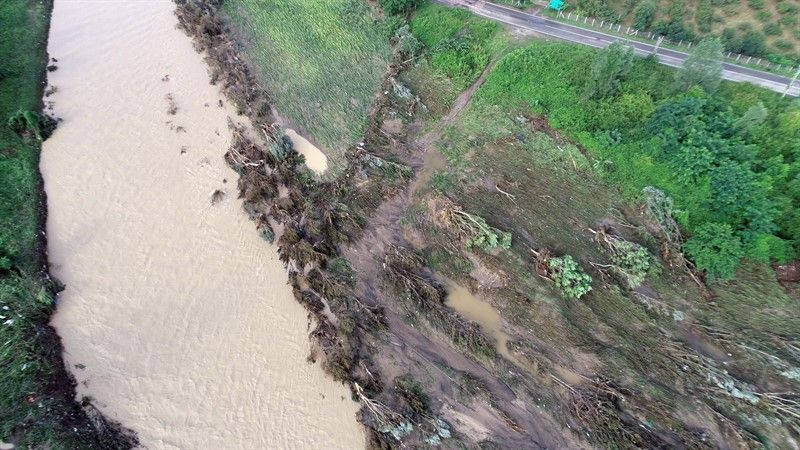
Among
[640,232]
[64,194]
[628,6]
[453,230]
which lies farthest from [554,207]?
[64,194]

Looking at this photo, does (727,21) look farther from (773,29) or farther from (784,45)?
(784,45)

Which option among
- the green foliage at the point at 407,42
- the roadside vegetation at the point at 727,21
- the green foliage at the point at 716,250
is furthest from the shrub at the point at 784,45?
the green foliage at the point at 407,42

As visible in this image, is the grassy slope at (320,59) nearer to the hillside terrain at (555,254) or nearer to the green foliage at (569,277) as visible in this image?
the hillside terrain at (555,254)

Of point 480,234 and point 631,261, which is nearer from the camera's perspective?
point 631,261

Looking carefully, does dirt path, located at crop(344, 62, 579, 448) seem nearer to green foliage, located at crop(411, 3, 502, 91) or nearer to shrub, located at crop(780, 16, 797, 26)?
green foliage, located at crop(411, 3, 502, 91)

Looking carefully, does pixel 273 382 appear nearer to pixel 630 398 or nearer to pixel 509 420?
pixel 509 420

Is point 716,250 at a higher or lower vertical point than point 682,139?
lower

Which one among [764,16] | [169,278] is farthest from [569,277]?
[764,16]
